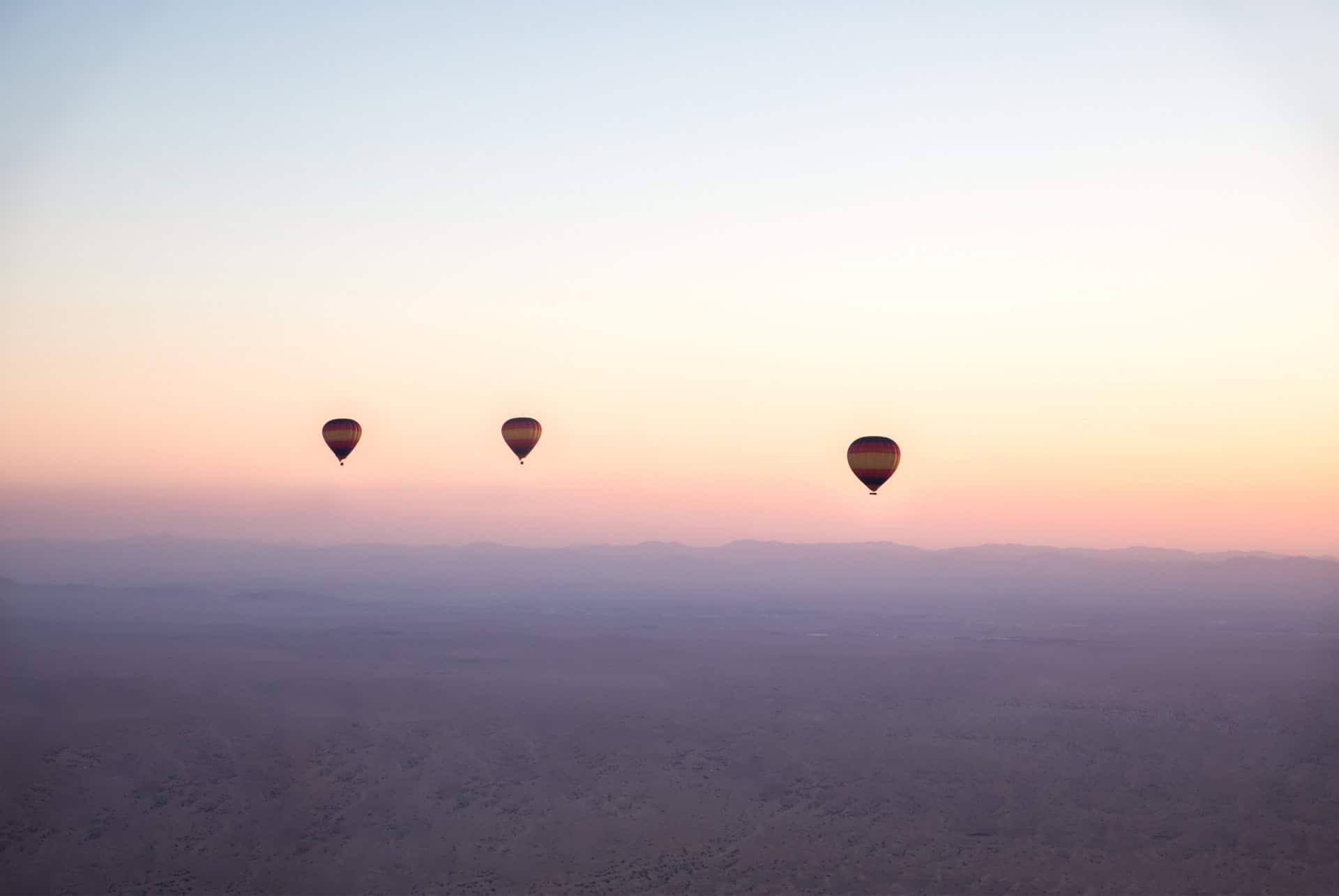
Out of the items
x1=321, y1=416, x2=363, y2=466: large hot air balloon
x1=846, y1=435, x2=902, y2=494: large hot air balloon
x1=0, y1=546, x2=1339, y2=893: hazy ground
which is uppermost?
x1=321, y1=416, x2=363, y2=466: large hot air balloon

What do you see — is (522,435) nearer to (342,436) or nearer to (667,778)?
(342,436)

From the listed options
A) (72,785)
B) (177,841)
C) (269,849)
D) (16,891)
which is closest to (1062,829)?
(269,849)

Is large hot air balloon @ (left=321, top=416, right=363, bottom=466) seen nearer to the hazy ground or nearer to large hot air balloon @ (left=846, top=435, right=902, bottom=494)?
the hazy ground

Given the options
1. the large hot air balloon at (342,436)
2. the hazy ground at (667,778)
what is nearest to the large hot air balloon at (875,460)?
the hazy ground at (667,778)

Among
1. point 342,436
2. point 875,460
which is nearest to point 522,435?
point 342,436

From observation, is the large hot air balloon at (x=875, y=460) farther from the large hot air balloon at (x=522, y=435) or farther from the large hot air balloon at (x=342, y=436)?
the large hot air balloon at (x=342, y=436)

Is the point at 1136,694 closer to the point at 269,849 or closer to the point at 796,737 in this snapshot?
the point at 796,737

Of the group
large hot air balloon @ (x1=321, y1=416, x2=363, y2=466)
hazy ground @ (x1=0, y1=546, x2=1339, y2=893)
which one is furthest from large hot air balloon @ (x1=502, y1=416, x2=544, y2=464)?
hazy ground @ (x1=0, y1=546, x2=1339, y2=893)
